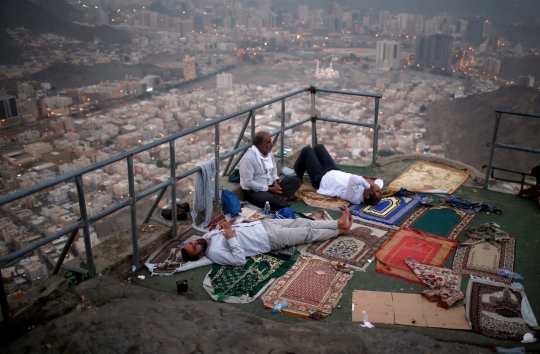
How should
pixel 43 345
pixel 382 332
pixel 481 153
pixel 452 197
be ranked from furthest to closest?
pixel 481 153
pixel 452 197
pixel 382 332
pixel 43 345

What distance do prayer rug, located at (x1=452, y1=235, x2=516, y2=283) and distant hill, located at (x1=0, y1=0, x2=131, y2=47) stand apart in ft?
56.1

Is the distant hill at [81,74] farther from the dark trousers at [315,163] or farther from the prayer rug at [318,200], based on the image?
the prayer rug at [318,200]

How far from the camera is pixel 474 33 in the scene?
2812 centimetres

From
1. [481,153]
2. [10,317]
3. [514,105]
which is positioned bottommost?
[481,153]

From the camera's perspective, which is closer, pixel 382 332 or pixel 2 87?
pixel 382 332

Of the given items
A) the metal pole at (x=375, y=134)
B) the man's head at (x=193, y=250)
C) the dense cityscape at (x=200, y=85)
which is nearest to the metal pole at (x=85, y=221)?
the dense cityscape at (x=200, y=85)

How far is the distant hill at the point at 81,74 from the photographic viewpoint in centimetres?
1767

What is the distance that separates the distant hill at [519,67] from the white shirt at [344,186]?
55.5 feet

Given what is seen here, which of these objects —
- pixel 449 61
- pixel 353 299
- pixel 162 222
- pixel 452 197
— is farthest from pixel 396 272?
pixel 449 61

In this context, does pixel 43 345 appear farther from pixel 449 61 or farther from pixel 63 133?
pixel 449 61

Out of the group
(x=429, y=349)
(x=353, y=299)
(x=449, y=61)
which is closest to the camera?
(x=429, y=349)

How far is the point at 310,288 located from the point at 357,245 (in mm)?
1072

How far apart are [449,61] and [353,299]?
25138mm

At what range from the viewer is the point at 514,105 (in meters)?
17.2
